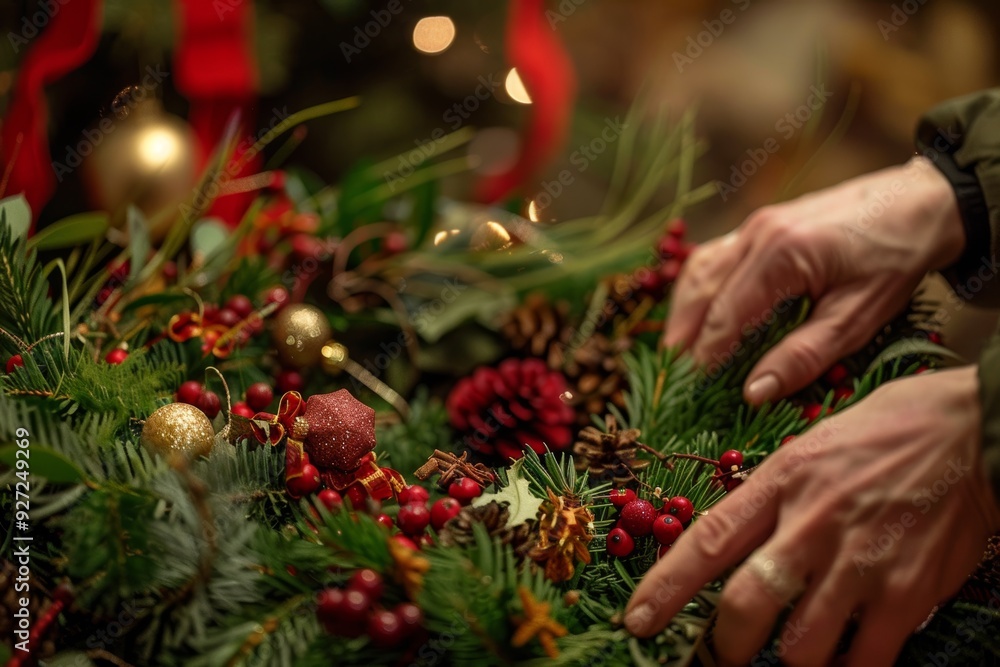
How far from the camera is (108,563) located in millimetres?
426

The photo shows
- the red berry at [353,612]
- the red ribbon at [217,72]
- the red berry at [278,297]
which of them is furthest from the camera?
the red ribbon at [217,72]

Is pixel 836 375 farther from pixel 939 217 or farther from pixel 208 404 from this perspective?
pixel 208 404

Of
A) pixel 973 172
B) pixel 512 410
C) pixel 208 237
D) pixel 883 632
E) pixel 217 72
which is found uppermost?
pixel 217 72

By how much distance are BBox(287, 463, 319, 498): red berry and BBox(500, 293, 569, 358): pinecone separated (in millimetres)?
337

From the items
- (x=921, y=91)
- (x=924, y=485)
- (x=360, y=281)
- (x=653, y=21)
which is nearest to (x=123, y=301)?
(x=360, y=281)

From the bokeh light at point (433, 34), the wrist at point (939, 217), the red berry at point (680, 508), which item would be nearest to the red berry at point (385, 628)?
the red berry at point (680, 508)

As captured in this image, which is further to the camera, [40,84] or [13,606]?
[40,84]

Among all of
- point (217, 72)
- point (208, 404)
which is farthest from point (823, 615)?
point (217, 72)

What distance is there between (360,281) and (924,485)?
563 millimetres

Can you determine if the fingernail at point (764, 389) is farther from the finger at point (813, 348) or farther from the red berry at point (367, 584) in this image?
the red berry at point (367, 584)

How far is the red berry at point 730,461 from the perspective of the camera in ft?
1.86

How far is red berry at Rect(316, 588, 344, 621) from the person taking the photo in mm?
408

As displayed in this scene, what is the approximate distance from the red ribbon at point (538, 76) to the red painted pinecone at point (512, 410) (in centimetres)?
37

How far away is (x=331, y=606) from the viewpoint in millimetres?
408
